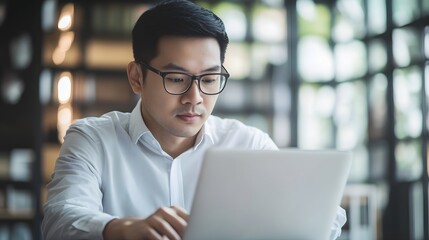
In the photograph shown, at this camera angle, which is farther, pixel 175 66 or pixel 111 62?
pixel 111 62

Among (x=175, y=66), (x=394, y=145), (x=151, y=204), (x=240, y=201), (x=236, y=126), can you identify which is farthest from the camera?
(x=394, y=145)

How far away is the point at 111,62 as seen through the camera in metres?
6.77

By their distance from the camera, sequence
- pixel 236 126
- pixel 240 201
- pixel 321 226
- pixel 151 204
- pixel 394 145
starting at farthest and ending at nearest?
pixel 394 145 < pixel 236 126 < pixel 151 204 < pixel 321 226 < pixel 240 201

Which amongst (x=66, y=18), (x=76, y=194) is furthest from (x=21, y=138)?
(x=76, y=194)

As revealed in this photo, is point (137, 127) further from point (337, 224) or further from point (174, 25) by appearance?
point (337, 224)

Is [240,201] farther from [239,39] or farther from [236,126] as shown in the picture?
[239,39]

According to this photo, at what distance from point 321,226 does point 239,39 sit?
5988 mm

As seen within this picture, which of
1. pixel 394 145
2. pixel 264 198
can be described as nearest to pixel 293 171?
pixel 264 198

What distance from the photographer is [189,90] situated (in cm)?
167

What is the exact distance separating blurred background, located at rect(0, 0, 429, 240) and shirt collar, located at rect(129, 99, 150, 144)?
4.50m

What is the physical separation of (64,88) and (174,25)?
5.08 meters

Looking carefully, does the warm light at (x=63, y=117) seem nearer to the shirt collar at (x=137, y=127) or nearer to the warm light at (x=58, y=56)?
the warm light at (x=58, y=56)

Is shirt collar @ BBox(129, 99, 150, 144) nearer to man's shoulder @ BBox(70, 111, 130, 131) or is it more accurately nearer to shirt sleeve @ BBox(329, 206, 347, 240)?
man's shoulder @ BBox(70, 111, 130, 131)

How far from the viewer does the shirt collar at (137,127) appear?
71.0 inches
